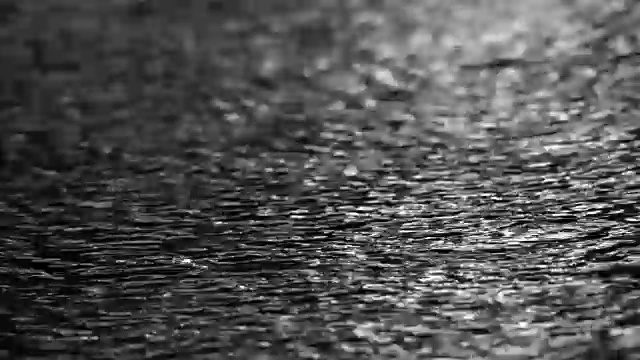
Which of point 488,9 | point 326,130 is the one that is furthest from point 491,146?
point 488,9

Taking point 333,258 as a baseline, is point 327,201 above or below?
above

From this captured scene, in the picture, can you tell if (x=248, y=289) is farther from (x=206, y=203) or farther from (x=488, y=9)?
(x=488, y=9)

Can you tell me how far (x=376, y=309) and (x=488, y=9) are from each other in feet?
67.8

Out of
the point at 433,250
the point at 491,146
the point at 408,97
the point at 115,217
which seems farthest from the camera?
the point at 408,97

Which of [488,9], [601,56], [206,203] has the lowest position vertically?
[206,203]

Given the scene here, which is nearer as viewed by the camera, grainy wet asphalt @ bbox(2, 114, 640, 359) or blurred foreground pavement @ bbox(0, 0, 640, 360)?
grainy wet asphalt @ bbox(2, 114, 640, 359)

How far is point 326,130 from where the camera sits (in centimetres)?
1510

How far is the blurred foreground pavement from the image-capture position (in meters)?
8.21

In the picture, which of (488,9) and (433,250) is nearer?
(433,250)

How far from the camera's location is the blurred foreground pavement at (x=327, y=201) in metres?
8.21

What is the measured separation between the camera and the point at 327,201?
11.6m

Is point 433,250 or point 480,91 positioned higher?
point 480,91

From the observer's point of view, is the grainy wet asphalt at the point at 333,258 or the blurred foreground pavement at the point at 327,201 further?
the blurred foreground pavement at the point at 327,201

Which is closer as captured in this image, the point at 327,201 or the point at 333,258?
the point at 333,258
